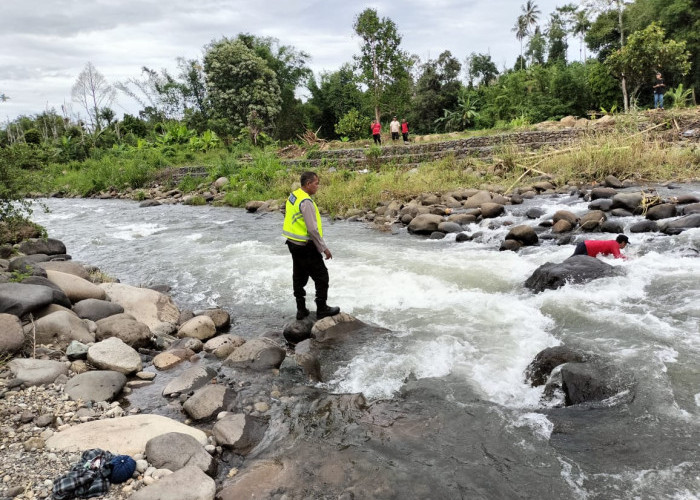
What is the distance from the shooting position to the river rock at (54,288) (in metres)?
5.97

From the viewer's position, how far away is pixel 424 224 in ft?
37.6

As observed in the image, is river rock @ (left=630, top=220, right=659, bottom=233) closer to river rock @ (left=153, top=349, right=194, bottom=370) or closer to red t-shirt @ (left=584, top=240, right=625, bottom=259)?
red t-shirt @ (left=584, top=240, right=625, bottom=259)

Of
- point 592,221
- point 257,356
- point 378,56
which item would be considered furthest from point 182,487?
point 378,56

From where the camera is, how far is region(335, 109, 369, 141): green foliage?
27.5 m

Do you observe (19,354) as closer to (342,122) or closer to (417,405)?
(417,405)

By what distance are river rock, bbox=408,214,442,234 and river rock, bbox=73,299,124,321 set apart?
704cm

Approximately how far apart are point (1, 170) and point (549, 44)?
2107 inches

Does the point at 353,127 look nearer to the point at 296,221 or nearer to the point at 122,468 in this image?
the point at 296,221

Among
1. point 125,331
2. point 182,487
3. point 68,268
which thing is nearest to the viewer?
point 182,487

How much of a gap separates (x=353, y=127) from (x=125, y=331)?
2343 cm

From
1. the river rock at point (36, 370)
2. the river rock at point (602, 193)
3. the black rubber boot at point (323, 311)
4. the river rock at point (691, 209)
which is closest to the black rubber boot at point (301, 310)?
the black rubber boot at point (323, 311)

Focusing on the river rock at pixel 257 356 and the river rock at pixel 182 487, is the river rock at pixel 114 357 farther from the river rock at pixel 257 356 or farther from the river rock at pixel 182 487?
the river rock at pixel 182 487

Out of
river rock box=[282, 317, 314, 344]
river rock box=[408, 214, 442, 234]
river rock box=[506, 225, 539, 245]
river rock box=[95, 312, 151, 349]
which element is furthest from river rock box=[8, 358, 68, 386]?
river rock box=[408, 214, 442, 234]

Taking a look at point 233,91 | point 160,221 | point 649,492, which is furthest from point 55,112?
point 649,492
